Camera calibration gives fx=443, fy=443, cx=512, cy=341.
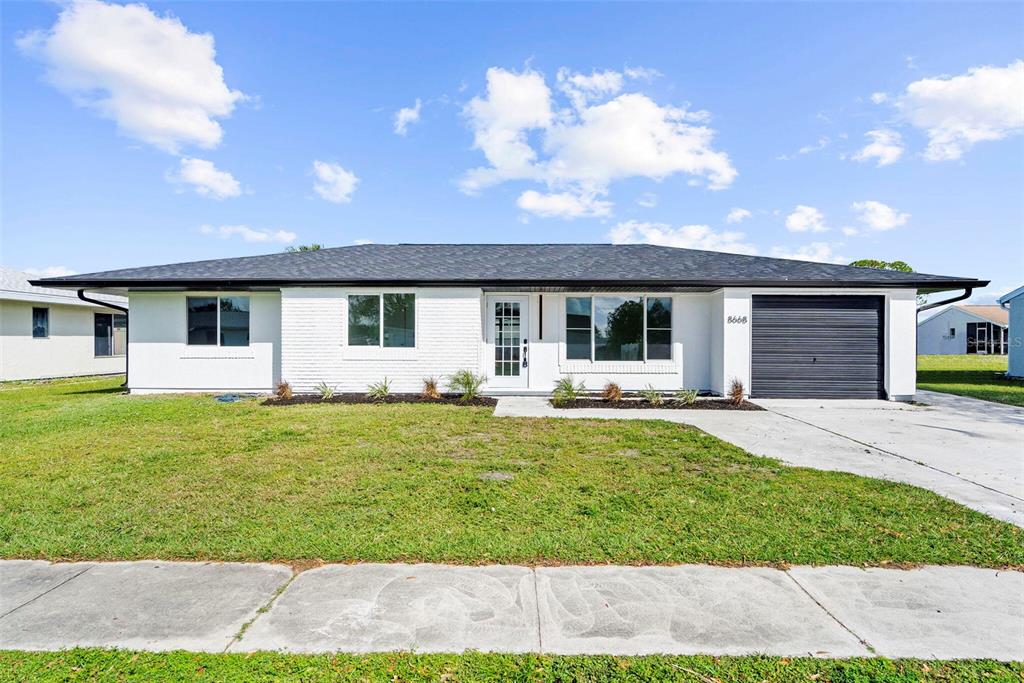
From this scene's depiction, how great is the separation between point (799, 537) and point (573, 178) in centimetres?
1956

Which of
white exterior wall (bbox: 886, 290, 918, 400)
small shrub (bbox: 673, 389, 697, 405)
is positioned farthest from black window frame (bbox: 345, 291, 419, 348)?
white exterior wall (bbox: 886, 290, 918, 400)

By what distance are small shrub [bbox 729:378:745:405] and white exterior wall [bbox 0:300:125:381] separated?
2223 cm

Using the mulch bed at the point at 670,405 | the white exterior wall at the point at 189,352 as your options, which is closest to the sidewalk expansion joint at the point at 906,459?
the mulch bed at the point at 670,405

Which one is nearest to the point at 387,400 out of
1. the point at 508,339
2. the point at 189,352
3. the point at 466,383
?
the point at 466,383

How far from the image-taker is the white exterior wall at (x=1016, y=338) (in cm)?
1611

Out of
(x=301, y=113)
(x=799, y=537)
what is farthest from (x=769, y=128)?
(x=301, y=113)

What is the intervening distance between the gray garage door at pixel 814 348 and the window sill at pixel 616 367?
2217mm

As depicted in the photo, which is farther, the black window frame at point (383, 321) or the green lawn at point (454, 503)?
the black window frame at point (383, 321)

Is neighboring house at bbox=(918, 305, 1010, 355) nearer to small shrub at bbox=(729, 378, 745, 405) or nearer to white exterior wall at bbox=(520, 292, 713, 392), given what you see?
white exterior wall at bbox=(520, 292, 713, 392)

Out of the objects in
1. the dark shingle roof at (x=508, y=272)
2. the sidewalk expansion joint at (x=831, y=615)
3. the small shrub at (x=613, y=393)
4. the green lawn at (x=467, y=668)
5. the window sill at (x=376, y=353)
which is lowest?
the sidewalk expansion joint at (x=831, y=615)

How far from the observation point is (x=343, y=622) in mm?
2412

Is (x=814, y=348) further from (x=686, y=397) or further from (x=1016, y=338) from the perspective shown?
(x=1016, y=338)

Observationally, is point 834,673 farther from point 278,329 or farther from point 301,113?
point 301,113

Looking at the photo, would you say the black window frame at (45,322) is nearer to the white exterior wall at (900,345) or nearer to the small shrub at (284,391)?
the small shrub at (284,391)
